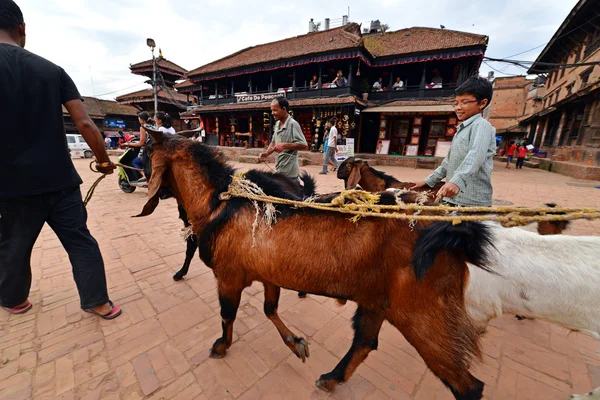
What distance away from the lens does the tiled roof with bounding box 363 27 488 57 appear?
46.6 ft

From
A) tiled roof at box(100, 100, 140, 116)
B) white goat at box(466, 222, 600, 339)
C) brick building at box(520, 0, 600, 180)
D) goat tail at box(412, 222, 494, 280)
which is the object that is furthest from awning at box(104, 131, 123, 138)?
brick building at box(520, 0, 600, 180)

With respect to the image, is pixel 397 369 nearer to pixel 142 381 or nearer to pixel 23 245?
pixel 142 381

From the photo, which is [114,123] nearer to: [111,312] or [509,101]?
[111,312]

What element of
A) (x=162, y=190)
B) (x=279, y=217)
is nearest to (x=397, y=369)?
(x=279, y=217)

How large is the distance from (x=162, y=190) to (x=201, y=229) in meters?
0.62

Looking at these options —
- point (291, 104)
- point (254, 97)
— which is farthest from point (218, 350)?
point (254, 97)

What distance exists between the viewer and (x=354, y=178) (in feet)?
14.6

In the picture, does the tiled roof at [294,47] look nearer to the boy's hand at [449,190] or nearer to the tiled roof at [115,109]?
the boy's hand at [449,190]

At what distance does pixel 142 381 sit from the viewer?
5.97ft

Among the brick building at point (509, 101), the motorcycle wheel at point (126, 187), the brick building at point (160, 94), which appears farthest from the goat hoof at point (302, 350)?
the brick building at point (509, 101)

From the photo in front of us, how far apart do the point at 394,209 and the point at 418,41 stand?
19912 millimetres

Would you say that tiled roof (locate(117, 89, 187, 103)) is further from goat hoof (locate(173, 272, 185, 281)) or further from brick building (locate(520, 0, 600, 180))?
brick building (locate(520, 0, 600, 180))

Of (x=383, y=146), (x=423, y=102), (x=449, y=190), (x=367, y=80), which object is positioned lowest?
(x=449, y=190)

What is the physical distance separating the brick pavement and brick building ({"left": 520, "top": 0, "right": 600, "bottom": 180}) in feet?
29.5
